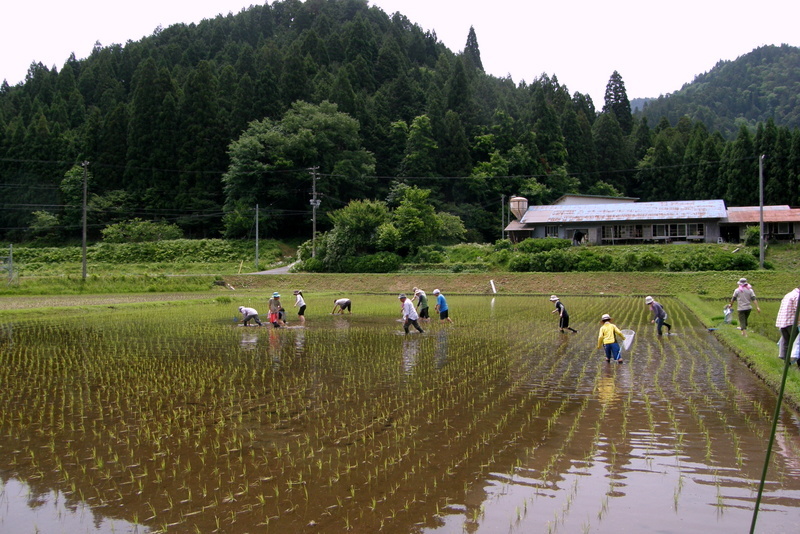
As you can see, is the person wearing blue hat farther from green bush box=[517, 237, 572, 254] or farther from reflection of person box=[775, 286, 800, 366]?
green bush box=[517, 237, 572, 254]

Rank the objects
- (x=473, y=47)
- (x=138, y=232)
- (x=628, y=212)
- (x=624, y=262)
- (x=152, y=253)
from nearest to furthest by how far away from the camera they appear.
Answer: (x=624, y=262) → (x=628, y=212) → (x=152, y=253) → (x=138, y=232) → (x=473, y=47)

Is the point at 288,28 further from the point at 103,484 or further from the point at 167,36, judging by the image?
the point at 103,484

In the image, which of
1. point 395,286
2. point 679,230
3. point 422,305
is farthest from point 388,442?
point 679,230

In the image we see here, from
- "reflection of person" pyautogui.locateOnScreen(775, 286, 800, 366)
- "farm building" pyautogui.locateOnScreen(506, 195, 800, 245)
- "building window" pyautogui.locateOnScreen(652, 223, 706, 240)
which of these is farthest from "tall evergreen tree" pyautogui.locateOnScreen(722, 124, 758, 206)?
"reflection of person" pyautogui.locateOnScreen(775, 286, 800, 366)

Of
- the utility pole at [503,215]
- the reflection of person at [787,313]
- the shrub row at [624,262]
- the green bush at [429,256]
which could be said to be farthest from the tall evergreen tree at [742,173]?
the reflection of person at [787,313]

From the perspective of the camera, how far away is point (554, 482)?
5.29m

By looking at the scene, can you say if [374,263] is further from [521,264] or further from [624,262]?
[624,262]

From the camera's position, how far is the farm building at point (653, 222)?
45.2 metres

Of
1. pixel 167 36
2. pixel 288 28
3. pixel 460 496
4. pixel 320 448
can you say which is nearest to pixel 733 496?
pixel 460 496

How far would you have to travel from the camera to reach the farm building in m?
45.2

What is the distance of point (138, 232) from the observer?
5331 centimetres

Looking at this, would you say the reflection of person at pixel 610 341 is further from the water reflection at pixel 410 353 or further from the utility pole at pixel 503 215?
the utility pole at pixel 503 215

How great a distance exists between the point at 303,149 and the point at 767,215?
39.7 m

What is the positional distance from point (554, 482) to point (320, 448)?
2393 millimetres
